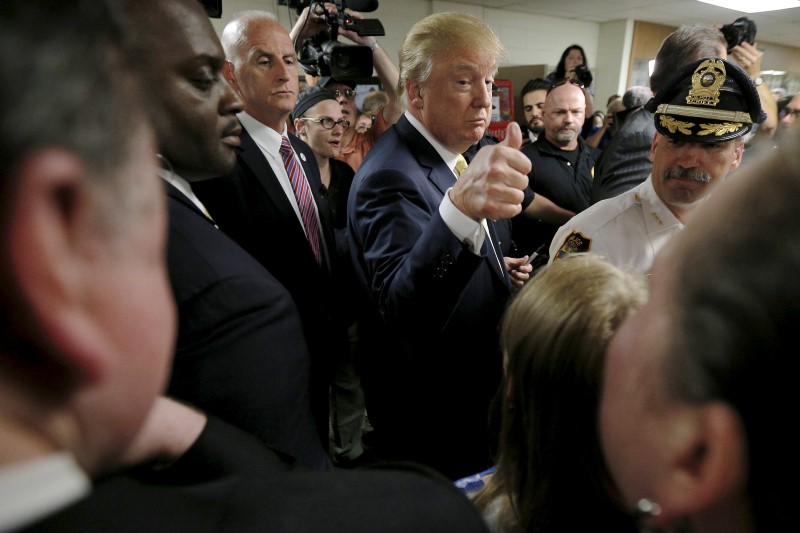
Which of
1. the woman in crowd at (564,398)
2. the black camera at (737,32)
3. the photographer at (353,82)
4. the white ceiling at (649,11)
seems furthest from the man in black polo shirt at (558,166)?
the white ceiling at (649,11)

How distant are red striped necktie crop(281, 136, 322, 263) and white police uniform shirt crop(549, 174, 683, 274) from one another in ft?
2.61

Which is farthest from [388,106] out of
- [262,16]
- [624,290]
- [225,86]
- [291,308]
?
[624,290]

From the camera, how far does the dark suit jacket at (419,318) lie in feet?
3.84

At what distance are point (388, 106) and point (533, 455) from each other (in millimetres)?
2564

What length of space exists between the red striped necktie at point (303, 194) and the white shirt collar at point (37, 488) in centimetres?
130

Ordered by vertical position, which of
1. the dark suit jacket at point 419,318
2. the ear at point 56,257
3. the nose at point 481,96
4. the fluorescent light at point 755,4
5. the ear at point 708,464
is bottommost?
the dark suit jacket at point 419,318

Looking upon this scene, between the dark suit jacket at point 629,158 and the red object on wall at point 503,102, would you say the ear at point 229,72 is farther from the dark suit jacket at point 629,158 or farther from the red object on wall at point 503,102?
the red object on wall at point 503,102

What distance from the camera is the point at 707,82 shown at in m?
1.32

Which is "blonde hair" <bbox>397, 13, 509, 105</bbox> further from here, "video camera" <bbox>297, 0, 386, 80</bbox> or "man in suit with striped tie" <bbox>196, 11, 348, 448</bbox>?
"video camera" <bbox>297, 0, 386, 80</bbox>

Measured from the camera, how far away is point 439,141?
4.85ft

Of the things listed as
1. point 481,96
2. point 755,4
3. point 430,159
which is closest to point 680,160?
point 481,96

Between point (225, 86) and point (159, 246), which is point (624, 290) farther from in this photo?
point (225, 86)

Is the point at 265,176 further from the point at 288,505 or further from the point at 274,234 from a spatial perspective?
the point at 288,505

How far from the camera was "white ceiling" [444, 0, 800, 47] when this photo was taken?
6.52m
